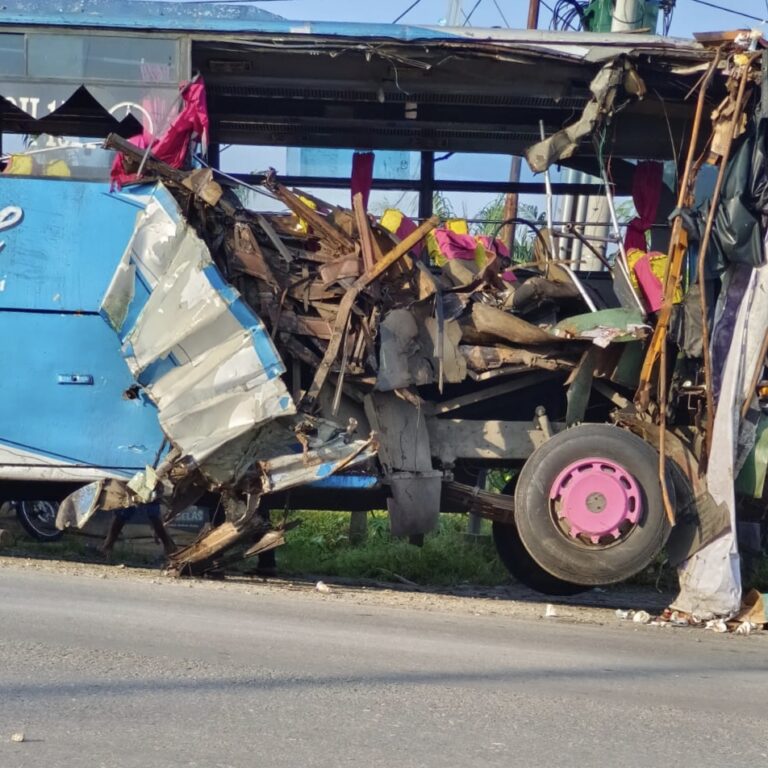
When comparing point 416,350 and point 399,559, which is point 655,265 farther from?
point 399,559

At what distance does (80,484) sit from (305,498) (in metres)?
1.43

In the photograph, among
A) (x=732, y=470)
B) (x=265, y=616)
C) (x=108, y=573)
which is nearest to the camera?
(x=265, y=616)

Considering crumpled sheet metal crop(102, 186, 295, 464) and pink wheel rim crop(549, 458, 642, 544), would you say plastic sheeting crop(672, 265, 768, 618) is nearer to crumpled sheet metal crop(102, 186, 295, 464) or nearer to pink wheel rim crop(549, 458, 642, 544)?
pink wheel rim crop(549, 458, 642, 544)

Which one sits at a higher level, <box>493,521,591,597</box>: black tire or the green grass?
<box>493,521,591,597</box>: black tire

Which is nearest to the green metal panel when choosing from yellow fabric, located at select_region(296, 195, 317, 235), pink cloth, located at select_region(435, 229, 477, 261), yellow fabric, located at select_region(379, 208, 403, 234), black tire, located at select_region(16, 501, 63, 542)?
pink cloth, located at select_region(435, 229, 477, 261)

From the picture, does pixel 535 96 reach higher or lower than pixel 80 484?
higher

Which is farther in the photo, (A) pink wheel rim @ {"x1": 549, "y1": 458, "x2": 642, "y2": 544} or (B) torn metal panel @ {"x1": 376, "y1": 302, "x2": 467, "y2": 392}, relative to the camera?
(B) torn metal panel @ {"x1": 376, "y1": 302, "x2": 467, "y2": 392}

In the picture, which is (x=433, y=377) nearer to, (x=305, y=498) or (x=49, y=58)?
(x=305, y=498)

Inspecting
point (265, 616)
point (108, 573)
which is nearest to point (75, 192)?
point (108, 573)

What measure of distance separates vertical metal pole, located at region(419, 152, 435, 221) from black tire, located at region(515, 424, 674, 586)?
2.10 metres

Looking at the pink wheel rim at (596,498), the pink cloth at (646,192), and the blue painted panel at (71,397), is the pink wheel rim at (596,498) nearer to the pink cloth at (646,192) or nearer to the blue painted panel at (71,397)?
the pink cloth at (646,192)

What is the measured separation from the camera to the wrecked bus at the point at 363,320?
6816 millimetres

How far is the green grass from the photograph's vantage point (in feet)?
32.1

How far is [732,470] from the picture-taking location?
22.4 ft
